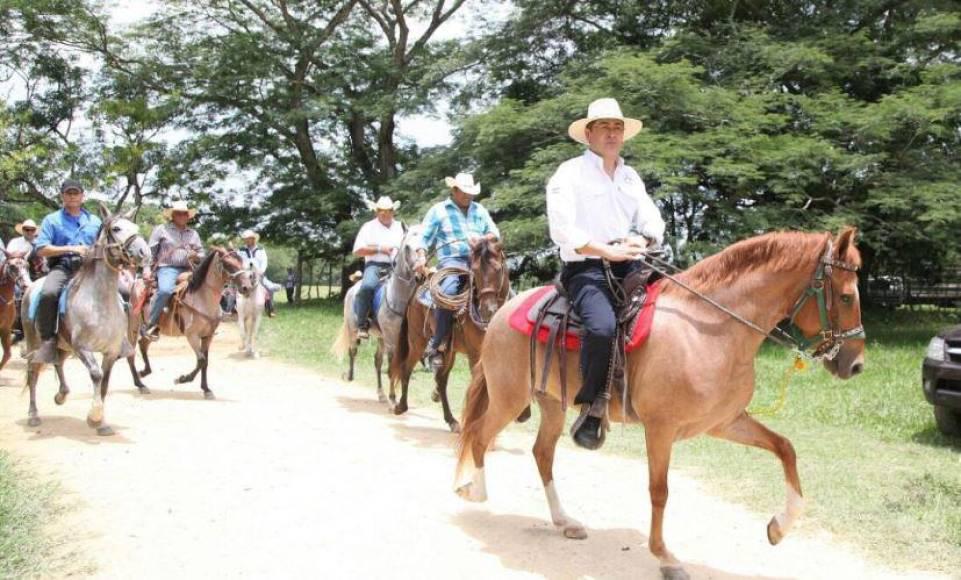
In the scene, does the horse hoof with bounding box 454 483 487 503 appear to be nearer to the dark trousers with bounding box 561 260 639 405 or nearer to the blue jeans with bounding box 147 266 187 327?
the dark trousers with bounding box 561 260 639 405

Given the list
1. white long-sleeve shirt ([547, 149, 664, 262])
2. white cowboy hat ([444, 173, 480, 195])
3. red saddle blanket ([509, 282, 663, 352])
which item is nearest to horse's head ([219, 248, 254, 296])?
white cowboy hat ([444, 173, 480, 195])

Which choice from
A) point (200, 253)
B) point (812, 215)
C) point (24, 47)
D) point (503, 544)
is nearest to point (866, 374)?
point (812, 215)

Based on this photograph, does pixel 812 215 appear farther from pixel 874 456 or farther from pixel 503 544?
pixel 503 544

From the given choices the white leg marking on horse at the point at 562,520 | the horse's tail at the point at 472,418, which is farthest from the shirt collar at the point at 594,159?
the white leg marking on horse at the point at 562,520

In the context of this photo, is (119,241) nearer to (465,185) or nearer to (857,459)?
(465,185)

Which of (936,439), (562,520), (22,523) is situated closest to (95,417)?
(22,523)

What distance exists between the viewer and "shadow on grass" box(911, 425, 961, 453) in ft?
28.0

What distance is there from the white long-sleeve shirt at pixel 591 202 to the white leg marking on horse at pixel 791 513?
1.97m

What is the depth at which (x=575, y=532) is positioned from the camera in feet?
18.5

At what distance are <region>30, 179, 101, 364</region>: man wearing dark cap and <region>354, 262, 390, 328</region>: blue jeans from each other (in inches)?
146

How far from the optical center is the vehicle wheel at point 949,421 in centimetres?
871

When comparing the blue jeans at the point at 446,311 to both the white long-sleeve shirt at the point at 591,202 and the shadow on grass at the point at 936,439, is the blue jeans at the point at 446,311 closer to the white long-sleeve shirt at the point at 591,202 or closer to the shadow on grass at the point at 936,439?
the white long-sleeve shirt at the point at 591,202

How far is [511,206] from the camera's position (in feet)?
63.9

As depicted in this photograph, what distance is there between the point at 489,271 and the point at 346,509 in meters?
2.97
